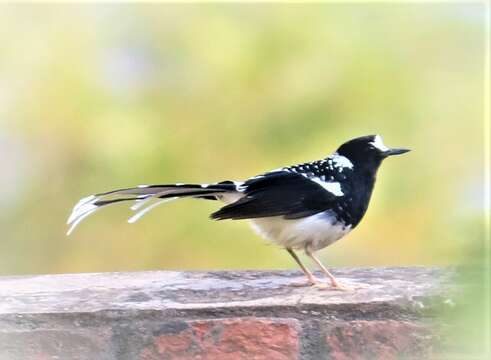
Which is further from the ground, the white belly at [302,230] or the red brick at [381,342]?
the white belly at [302,230]

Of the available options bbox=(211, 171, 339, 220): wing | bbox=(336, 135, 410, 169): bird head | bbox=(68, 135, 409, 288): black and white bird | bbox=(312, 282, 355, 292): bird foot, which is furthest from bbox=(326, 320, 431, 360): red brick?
bbox=(336, 135, 410, 169): bird head

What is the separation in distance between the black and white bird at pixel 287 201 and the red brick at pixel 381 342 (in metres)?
0.30

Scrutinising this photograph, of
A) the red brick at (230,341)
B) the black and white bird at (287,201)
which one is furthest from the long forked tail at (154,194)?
the red brick at (230,341)

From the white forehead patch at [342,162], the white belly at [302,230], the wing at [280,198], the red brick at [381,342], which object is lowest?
the red brick at [381,342]

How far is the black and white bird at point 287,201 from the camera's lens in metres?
1.67

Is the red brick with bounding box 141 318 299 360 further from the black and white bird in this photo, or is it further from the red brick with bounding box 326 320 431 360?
the black and white bird

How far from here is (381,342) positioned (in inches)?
52.0

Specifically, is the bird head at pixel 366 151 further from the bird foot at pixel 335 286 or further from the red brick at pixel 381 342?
the red brick at pixel 381 342

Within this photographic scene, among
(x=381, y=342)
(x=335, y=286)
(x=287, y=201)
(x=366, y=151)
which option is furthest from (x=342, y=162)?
(x=381, y=342)

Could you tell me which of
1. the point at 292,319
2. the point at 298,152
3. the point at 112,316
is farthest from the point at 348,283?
the point at 298,152

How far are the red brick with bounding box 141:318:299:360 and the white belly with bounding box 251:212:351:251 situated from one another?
0.40 m

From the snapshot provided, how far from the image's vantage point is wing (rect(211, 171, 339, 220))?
65.2 inches

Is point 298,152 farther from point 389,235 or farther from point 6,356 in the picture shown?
point 6,356

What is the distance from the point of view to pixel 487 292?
533mm
